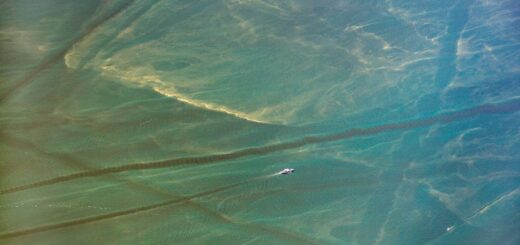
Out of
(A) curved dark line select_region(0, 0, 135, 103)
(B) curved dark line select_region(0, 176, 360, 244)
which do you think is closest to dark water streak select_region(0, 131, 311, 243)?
(B) curved dark line select_region(0, 176, 360, 244)

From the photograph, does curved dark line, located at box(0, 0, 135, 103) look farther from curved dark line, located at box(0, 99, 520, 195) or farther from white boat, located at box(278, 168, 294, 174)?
white boat, located at box(278, 168, 294, 174)

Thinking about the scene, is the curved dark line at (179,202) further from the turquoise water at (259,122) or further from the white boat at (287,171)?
the white boat at (287,171)

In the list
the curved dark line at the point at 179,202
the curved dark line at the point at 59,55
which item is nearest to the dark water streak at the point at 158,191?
the curved dark line at the point at 179,202

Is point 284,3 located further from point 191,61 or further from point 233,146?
point 233,146

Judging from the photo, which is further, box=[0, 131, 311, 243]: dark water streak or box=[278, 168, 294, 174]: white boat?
box=[278, 168, 294, 174]: white boat

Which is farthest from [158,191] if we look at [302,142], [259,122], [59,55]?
[59,55]

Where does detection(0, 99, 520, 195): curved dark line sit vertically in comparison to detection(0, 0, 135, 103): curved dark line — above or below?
below

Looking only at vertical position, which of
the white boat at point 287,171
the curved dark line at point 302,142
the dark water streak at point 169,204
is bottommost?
the dark water streak at point 169,204
